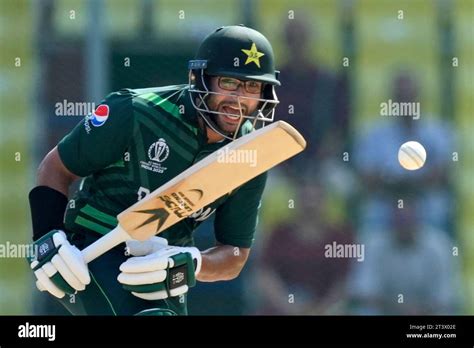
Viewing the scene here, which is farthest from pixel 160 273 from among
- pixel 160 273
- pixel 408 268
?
pixel 408 268

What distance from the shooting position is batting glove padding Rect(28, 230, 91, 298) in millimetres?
A: 3375

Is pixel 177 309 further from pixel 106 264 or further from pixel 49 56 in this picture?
pixel 49 56

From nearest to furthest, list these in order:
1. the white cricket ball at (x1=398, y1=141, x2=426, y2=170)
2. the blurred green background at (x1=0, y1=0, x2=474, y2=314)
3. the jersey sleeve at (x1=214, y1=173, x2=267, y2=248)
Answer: the jersey sleeve at (x1=214, y1=173, x2=267, y2=248)
the white cricket ball at (x1=398, y1=141, x2=426, y2=170)
the blurred green background at (x1=0, y1=0, x2=474, y2=314)

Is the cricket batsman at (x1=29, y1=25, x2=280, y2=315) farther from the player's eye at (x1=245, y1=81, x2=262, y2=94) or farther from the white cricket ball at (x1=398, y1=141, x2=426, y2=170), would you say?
the white cricket ball at (x1=398, y1=141, x2=426, y2=170)

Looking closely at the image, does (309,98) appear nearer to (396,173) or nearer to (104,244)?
(396,173)

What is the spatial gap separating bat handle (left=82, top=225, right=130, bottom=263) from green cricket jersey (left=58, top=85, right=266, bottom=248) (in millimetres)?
92

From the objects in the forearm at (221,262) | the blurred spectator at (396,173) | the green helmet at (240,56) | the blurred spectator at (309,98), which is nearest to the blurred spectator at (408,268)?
the blurred spectator at (396,173)

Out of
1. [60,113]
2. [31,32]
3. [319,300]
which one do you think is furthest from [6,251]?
[319,300]

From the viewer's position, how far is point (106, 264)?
3484mm

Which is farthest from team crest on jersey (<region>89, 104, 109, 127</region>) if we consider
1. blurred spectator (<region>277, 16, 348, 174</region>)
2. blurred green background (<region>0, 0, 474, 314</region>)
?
blurred spectator (<region>277, 16, 348, 174</region>)

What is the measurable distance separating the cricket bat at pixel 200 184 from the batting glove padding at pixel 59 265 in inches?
2.3

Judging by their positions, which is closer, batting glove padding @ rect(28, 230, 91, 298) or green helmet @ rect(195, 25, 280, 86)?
batting glove padding @ rect(28, 230, 91, 298)

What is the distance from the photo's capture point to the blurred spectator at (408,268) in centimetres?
428
